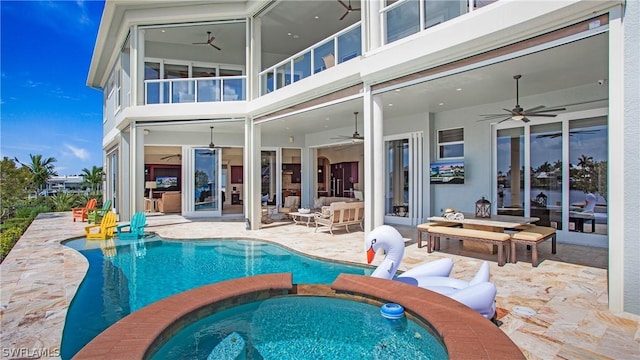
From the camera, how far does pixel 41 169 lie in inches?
921

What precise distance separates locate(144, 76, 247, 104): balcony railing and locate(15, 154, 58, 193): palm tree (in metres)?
16.4

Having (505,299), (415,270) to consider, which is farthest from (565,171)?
(415,270)

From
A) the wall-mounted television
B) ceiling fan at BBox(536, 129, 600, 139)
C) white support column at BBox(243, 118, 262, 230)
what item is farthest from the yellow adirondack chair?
ceiling fan at BBox(536, 129, 600, 139)

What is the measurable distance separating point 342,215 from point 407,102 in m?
3.70

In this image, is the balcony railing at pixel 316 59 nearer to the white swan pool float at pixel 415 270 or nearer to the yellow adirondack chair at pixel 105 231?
the white swan pool float at pixel 415 270

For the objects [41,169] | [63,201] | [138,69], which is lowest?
[63,201]

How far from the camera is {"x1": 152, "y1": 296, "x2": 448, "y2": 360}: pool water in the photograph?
350cm

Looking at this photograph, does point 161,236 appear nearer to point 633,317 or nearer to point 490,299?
point 490,299

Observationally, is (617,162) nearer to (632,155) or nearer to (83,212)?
(632,155)

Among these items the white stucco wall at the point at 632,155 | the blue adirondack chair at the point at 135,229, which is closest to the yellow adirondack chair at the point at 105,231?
the blue adirondack chair at the point at 135,229

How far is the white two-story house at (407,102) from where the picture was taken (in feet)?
14.8

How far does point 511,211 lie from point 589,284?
418 cm

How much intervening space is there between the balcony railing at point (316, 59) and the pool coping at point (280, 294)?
18.5 feet

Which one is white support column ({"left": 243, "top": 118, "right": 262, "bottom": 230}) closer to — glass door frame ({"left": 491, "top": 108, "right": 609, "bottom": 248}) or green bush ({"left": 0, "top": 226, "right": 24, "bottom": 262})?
green bush ({"left": 0, "top": 226, "right": 24, "bottom": 262})
